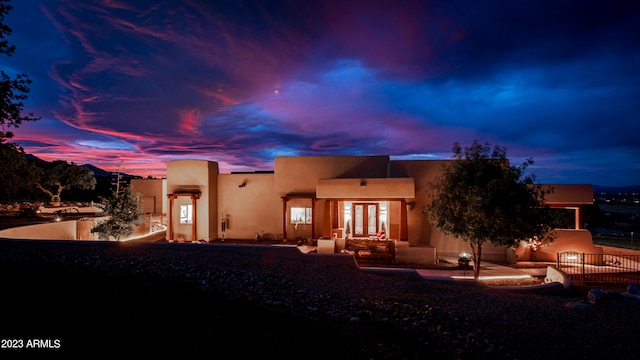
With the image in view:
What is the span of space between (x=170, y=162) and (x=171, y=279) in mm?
13310

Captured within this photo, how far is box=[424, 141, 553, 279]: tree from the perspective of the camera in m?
10.7

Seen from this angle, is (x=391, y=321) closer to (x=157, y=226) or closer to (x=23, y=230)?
(x=23, y=230)

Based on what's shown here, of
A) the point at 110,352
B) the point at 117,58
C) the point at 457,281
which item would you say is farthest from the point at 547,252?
the point at 117,58

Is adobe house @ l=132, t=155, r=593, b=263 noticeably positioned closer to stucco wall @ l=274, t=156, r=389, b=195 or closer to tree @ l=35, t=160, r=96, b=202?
stucco wall @ l=274, t=156, r=389, b=195

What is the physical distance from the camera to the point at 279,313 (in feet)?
21.9

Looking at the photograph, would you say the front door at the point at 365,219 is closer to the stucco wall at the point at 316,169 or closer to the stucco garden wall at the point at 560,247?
the stucco wall at the point at 316,169

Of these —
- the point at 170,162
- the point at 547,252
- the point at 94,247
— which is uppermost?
the point at 170,162

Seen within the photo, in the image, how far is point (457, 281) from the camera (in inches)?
404

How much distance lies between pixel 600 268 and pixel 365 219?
1041 cm

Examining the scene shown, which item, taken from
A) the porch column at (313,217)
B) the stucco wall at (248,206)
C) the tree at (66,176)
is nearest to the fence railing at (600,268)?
the porch column at (313,217)

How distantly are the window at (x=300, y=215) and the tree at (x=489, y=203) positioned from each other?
351 inches

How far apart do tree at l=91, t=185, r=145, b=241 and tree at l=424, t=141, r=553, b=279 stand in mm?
13731

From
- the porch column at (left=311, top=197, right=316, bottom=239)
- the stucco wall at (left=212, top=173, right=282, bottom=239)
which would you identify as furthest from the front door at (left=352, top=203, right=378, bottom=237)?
the stucco wall at (left=212, top=173, right=282, bottom=239)

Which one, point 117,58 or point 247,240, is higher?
point 117,58
